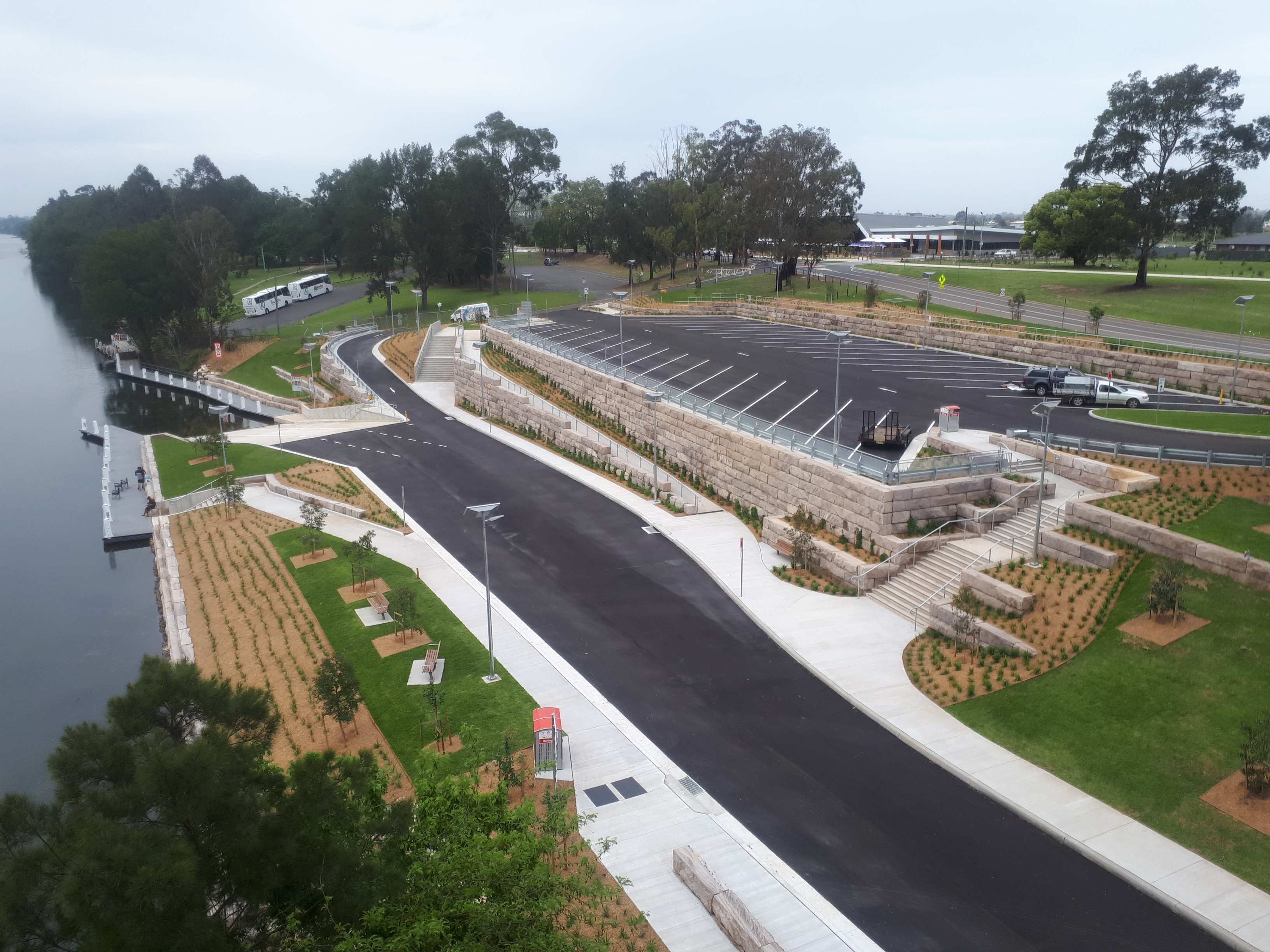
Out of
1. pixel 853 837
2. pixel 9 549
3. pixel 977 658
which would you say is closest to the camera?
pixel 853 837

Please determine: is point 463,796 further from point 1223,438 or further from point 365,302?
point 365,302

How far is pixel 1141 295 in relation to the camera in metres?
54.2

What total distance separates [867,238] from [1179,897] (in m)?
121

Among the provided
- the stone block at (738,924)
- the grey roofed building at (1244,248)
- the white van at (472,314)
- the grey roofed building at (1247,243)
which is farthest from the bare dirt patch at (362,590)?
the grey roofed building at (1247,243)

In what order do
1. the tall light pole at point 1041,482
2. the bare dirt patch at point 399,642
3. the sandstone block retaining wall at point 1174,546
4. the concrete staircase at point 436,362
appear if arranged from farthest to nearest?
the concrete staircase at point 436,362 < the bare dirt patch at point 399,642 < the tall light pole at point 1041,482 < the sandstone block retaining wall at point 1174,546

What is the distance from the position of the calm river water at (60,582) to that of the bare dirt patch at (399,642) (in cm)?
777

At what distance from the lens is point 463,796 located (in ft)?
35.3

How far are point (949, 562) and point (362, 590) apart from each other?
16.8 meters

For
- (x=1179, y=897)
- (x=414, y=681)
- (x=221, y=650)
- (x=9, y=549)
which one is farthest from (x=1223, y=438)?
(x=9, y=549)

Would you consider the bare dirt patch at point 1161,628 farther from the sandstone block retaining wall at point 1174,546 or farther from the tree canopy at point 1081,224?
the tree canopy at point 1081,224

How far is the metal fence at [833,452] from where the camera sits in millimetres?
24703

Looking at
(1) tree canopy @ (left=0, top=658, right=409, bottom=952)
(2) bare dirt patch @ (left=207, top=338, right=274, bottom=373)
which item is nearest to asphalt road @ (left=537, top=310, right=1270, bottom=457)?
(1) tree canopy @ (left=0, top=658, right=409, bottom=952)

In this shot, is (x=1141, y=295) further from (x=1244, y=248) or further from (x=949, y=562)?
(x=1244, y=248)

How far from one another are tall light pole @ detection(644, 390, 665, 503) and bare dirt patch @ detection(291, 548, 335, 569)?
11479 millimetres
